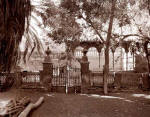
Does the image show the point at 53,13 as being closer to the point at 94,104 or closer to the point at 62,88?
the point at 62,88

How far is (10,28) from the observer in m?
3.46

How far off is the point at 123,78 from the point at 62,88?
444cm

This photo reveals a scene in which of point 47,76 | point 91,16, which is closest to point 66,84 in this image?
point 47,76

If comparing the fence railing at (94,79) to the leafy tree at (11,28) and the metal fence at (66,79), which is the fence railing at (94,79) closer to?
the metal fence at (66,79)

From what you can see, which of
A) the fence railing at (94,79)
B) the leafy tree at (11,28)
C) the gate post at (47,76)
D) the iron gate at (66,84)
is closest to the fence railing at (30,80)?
the fence railing at (94,79)

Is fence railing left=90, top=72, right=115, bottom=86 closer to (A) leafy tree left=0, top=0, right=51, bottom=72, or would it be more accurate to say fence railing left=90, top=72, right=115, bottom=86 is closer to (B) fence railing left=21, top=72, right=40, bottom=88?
(B) fence railing left=21, top=72, right=40, bottom=88

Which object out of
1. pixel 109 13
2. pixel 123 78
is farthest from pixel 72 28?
pixel 123 78

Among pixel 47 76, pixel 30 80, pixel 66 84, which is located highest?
pixel 47 76

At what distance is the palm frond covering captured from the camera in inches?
132

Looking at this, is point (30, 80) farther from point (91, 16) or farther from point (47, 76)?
point (91, 16)

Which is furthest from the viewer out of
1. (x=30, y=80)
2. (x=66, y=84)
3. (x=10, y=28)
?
(x=66, y=84)

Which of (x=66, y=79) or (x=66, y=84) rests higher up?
(x=66, y=79)

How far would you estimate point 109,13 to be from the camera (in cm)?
1402

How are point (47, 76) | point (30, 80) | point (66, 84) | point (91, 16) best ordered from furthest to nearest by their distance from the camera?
point (91, 16) < point (66, 84) < point (30, 80) < point (47, 76)
